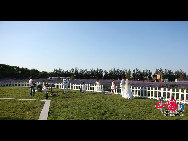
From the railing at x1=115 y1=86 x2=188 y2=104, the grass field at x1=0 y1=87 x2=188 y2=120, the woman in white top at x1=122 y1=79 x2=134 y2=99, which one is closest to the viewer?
the grass field at x1=0 y1=87 x2=188 y2=120

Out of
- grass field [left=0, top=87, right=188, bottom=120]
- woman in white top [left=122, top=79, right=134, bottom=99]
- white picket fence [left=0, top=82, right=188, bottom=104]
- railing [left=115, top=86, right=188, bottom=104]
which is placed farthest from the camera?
woman in white top [left=122, top=79, right=134, bottom=99]

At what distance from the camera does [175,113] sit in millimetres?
7297

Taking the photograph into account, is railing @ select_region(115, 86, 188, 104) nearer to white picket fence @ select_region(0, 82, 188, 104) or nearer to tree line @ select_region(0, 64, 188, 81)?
white picket fence @ select_region(0, 82, 188, 104)

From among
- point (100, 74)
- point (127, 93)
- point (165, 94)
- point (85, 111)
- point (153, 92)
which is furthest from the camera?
point (100, 74)

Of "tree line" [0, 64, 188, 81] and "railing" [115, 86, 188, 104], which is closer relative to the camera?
"railing" [115, 86, 188, 104]

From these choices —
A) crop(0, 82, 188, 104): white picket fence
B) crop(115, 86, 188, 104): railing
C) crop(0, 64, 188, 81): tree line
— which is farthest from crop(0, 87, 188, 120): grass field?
crop(0, 64, 188, 81): tree line

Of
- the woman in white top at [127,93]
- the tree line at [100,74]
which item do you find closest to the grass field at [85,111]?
the woman in white top at [127,93]

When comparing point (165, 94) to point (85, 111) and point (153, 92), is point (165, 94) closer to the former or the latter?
point (153, 92)

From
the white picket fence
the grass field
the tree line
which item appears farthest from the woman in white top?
the tree line

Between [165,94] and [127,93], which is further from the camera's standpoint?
[165,94]

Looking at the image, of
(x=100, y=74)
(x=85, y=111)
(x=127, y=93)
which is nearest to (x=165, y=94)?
(x=127, y=93)

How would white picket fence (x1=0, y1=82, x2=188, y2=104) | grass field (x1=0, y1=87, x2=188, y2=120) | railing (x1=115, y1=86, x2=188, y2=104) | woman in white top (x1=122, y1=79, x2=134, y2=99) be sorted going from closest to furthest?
grass field (x1=0, y1=87, x2=188, y2=120), railing (x1=115, y1=86, x2=188, y2=104), white picket fence (x1=0, y1=82, x2=188, y2=104), woman in white top (x1=122, y1=79, x2=134, y2=99)
